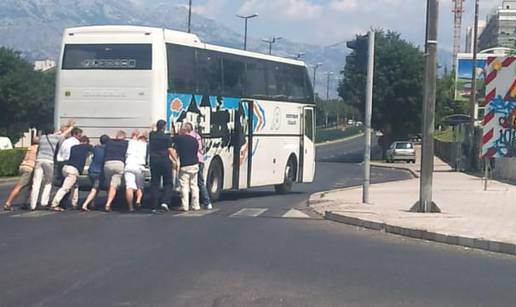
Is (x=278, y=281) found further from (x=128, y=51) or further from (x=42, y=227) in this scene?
(x=128, y=51)

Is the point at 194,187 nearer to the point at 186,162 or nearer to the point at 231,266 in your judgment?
the point at 186,162

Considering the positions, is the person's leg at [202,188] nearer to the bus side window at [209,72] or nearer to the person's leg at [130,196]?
the person's leg at [130,196]

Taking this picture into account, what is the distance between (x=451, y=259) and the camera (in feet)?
41.7

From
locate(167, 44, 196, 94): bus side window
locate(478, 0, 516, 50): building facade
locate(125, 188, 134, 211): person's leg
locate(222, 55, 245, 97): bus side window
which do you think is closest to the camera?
locate(125, 188, 134, 211): person's leg

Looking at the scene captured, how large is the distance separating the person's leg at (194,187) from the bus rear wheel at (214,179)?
2.61m

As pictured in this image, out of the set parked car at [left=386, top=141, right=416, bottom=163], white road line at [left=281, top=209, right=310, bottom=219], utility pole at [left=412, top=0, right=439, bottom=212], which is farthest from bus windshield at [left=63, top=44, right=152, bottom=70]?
parked car at [left=386, top=141, right=416, bottom=163]

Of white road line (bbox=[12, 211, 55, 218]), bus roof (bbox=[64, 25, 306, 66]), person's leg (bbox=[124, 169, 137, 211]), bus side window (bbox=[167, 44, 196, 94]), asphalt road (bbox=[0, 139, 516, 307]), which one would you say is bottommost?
white road line (bbox=[12, 211, 55, 218])

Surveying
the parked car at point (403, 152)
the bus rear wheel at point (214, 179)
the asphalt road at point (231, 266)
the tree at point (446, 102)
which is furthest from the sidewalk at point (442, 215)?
the tree at point (446, 102)

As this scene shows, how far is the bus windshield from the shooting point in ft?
66.7

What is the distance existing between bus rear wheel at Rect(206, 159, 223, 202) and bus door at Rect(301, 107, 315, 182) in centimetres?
561

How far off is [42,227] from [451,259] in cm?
699

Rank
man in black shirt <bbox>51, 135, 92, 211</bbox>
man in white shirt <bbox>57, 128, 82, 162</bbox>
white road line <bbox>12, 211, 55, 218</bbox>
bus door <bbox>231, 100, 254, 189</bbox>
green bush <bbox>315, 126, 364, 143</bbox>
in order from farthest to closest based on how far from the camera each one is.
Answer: green bush <bbox>315, 126, 364, 143</bbox> < bus door <bbox>231, 100, 254, 189</bbox> < man in white shirt <bbox>57, 128, 82, 162</bbox> < man in black shirt <bbox>51, 135, 92, 211</bbox> < white road line <bbox>12, 211, 55, 218</bbox>

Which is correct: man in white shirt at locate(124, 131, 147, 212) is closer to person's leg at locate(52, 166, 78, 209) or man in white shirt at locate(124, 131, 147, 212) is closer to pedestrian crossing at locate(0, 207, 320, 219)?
pedestrian crossing at locate(0, 207, 320, 219)

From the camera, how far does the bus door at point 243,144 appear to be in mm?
24125
